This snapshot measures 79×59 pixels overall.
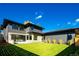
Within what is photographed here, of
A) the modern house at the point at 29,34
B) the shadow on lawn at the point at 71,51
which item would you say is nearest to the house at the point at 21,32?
the modern house at the point at 29,34

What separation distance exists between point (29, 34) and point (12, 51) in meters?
0.41

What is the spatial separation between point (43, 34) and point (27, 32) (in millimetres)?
278

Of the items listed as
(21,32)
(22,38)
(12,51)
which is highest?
(21,32)

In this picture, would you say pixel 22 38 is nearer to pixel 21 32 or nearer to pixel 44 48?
pixel 21 32

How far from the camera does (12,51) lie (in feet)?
12.2

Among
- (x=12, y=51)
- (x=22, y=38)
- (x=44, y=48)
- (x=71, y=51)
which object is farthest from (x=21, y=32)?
(x=71, y=51)

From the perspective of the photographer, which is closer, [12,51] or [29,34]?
[12,51]

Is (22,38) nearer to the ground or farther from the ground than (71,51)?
farther from the ground

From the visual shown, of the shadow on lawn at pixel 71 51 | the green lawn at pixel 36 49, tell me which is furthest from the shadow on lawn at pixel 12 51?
the shadow on lawn at pixel 71 51

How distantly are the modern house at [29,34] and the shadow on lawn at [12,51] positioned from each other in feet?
0.31

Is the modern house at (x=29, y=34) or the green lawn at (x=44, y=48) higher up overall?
the modern house at (x=29, y=34)

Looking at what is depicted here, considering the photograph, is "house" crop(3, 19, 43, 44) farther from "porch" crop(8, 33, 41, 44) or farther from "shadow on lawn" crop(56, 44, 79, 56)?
"shadow on lawn" crop(56, 44, 79, 56)

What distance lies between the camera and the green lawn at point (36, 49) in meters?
3.70

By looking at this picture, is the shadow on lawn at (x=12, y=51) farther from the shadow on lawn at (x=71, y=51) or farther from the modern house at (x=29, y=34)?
the shadow on lawn at (x=71, y=51)
